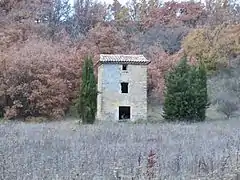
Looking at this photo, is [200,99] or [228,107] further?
[228,107]

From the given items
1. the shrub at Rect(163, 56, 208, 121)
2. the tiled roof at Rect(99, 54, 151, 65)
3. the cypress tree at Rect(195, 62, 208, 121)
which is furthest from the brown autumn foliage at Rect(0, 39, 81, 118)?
the cypress tree at Rect(195, 62, 208, 121)

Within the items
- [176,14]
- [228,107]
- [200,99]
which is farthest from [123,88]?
[176,14]

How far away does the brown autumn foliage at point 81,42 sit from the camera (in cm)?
3145

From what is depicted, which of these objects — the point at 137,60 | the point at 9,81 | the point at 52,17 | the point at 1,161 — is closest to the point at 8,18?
the point at 52,17

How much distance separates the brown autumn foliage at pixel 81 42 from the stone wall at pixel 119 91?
3.44 meters

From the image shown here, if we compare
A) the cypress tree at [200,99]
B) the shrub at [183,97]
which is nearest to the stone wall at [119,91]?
the shrub at [183,97]

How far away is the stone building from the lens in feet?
98.1

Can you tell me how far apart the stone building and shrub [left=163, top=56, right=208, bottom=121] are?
203 cm

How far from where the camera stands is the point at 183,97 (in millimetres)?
28250

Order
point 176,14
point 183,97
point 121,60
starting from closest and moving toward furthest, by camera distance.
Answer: point 183,97
point 121,60
point 176,14

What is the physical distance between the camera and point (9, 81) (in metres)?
31.1

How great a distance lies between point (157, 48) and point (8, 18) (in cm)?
1328

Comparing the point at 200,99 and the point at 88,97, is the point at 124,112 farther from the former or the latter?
the point at 200,99

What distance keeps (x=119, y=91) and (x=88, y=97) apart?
340 centimetres
